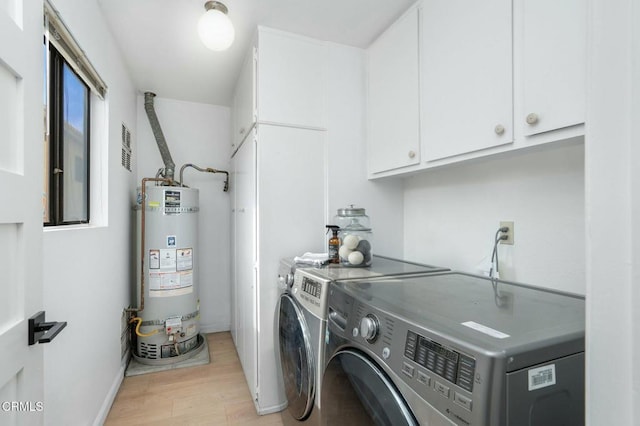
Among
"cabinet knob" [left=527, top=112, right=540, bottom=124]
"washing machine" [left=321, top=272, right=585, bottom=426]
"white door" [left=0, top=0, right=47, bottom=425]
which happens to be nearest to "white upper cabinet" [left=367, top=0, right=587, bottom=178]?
"cabinet knob" [left=527, top=112, right=540, bottom=124]

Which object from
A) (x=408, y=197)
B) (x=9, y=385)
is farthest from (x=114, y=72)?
(x=408, y=197)

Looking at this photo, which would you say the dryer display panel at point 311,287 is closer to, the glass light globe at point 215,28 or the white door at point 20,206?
the white door at point 20,206

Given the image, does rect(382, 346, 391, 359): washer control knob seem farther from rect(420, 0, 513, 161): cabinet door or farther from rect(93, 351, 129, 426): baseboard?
rect(93, 351, 129, 426): baseboard

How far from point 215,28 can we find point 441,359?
165 centimetres

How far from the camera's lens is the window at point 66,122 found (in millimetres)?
1253

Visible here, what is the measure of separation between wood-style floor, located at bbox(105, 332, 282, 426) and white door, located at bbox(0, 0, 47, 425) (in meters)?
1.17

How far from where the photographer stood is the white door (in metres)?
0.65

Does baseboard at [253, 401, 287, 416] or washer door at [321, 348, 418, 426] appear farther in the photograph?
baseboard at [253, 401, 287, 416]

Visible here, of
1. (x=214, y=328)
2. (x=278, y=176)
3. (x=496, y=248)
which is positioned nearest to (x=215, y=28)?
(x=278, y=176)

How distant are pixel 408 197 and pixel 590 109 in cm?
159

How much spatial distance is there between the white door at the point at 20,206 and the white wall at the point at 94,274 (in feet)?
1.40

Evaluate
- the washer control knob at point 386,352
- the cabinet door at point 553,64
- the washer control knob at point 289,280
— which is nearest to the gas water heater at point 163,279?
the washer control knob at point 289,280

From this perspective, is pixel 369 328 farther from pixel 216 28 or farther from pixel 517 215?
pixel 216 28

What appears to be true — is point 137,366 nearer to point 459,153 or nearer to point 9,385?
point 9,385
